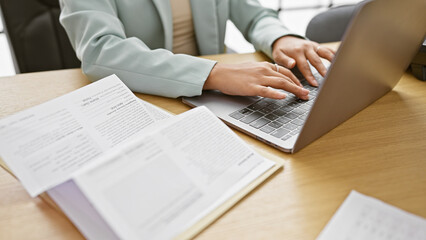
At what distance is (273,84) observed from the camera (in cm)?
64

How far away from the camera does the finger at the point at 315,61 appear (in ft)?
2.44

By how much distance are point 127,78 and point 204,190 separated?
0.37 meters

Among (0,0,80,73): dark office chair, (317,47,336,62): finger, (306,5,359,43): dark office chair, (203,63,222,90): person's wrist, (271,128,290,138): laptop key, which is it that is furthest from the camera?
(306,5,359,43): dark office chair

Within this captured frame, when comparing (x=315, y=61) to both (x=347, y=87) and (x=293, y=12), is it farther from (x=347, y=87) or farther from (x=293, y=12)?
(x=293, y=12)

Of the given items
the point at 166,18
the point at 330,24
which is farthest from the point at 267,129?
the point at 330,24

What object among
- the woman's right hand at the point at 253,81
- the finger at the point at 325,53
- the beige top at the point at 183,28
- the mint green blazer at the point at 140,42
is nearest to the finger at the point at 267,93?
the woman's right hand at the point at 253,81

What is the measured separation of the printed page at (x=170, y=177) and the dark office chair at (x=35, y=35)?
665 mm

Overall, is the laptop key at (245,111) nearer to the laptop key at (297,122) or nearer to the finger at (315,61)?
the laptop key at (297,122)

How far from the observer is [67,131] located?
0.46m

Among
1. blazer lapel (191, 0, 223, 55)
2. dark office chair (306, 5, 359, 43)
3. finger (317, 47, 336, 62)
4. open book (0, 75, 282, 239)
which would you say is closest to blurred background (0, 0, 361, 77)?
dark office chair (306, 5, 359, 43)

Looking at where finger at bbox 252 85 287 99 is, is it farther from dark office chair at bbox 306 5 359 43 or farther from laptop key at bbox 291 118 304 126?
dark office chair at bbox 306 5 359 43

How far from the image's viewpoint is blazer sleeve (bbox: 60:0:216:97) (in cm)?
67

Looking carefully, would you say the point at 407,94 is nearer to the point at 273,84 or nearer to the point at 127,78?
the point at 273,84

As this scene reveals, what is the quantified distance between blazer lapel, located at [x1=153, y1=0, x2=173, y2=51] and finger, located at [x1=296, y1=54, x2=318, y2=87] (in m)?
0.35
